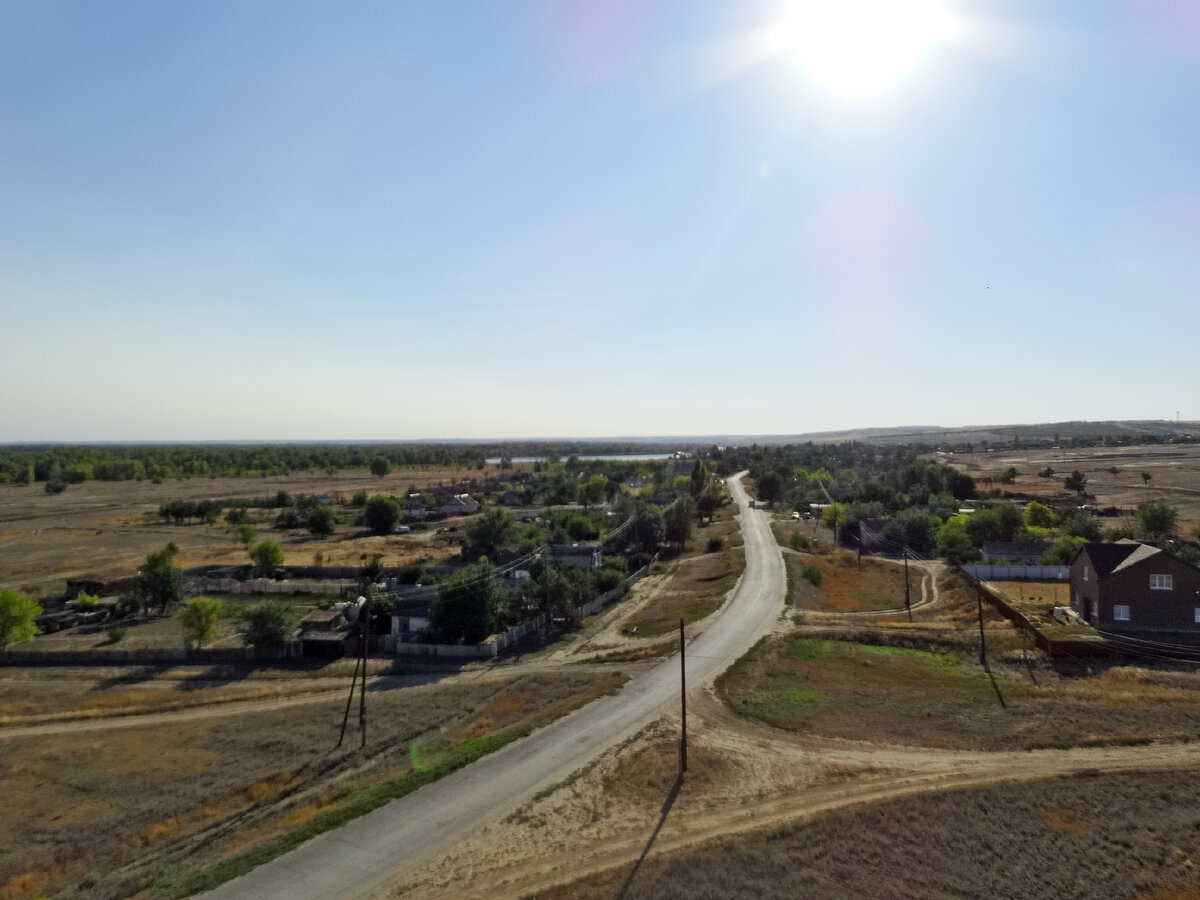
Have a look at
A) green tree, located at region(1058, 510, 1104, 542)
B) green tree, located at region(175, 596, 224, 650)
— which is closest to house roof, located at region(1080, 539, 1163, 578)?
green tree, located at region(1058, 510, 1104, 542)

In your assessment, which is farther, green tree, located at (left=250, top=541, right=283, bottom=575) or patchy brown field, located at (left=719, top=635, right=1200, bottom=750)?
green tree, located at (left=250, top=541, right=283, bottom=575)

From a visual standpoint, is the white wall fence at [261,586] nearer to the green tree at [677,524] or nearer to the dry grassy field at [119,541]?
the dry grassy field at [119,541]

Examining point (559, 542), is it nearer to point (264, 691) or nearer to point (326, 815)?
point (264, 691)

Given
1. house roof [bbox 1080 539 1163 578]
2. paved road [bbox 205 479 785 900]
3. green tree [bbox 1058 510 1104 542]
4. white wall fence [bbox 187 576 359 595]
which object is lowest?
white wall fence [bbox 187 576 359 595]

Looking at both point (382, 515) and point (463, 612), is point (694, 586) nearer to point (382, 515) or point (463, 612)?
point (463, 612)

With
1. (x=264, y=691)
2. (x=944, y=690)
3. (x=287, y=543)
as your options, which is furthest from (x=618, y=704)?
(x=287, y=543)

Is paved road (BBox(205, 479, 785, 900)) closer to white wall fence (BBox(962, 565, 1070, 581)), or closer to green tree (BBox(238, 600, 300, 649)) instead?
green tree (BBox(238, 600, 300, 649))

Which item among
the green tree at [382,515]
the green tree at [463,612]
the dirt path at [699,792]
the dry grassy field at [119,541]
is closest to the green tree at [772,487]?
the dry grassy field at [119,541]
